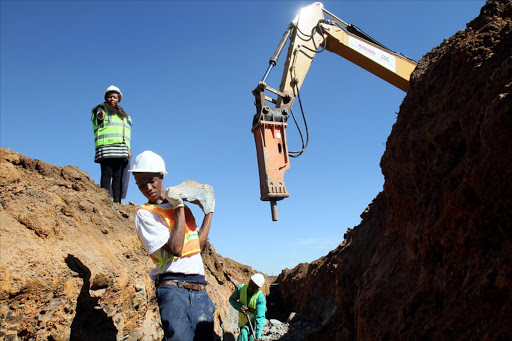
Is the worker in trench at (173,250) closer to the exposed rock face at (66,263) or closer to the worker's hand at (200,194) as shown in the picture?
the worker's hand at (200,194)

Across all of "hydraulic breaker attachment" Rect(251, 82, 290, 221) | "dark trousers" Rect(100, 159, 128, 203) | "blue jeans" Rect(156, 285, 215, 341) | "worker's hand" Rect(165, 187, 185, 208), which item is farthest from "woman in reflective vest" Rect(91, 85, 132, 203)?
"blue jeans" Rect(156, 285, 215, 341)

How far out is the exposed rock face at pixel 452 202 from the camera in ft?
6.95

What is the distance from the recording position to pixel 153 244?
10.2 ft

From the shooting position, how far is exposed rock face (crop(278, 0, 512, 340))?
2.12 meters

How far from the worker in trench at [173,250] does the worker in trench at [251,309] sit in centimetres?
370

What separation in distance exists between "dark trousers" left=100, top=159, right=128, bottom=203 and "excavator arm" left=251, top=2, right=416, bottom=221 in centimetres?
265

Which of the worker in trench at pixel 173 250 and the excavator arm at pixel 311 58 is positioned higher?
the excavator arm at pixel 311 58

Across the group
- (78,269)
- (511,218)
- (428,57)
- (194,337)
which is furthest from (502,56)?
(78,269)

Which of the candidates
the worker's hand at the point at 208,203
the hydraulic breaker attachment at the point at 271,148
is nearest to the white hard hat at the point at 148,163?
the worker's hand at the point at 208,203

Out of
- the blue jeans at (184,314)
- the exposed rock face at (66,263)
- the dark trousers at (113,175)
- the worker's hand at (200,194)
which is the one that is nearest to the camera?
the blue jeans at (184,314)

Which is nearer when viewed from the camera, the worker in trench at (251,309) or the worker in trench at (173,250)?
the worker in trench at (173,250)

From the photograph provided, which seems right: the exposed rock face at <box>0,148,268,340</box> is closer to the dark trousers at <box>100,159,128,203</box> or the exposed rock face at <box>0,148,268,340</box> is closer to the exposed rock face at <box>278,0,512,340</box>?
the dark trousers at <box>100,159,128,203</box>

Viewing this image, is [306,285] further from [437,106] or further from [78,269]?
[437,106]

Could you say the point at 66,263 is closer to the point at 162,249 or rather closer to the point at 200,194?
the point at 162,249
